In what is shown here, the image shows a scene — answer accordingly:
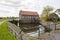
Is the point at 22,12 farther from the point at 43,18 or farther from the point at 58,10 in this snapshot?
the point at 58,10

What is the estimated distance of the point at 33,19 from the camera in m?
82.6

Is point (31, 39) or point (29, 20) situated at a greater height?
point (31, 39)

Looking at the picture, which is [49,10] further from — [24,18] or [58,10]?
[58,10]

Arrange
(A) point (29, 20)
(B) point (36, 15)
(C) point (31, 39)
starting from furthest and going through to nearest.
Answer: (B) point (36, 15) < (A) point (29, 20) < (C) point (31, 39)

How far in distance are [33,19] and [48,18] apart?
807 cm

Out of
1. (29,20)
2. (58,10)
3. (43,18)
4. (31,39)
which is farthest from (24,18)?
(31,39)

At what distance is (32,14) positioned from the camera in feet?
284

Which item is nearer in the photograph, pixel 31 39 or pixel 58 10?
pixel 31 39

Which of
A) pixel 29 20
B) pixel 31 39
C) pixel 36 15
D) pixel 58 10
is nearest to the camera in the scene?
pixel 31 39

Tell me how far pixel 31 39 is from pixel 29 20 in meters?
68.1

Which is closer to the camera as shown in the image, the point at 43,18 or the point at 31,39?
the point at 31,39

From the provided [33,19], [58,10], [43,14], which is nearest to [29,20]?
[33,19]

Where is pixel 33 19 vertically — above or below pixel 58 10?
below

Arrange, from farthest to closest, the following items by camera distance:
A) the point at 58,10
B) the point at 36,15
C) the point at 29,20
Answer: the point at 36,15 → the point at 29,20 → the point at 58,10
